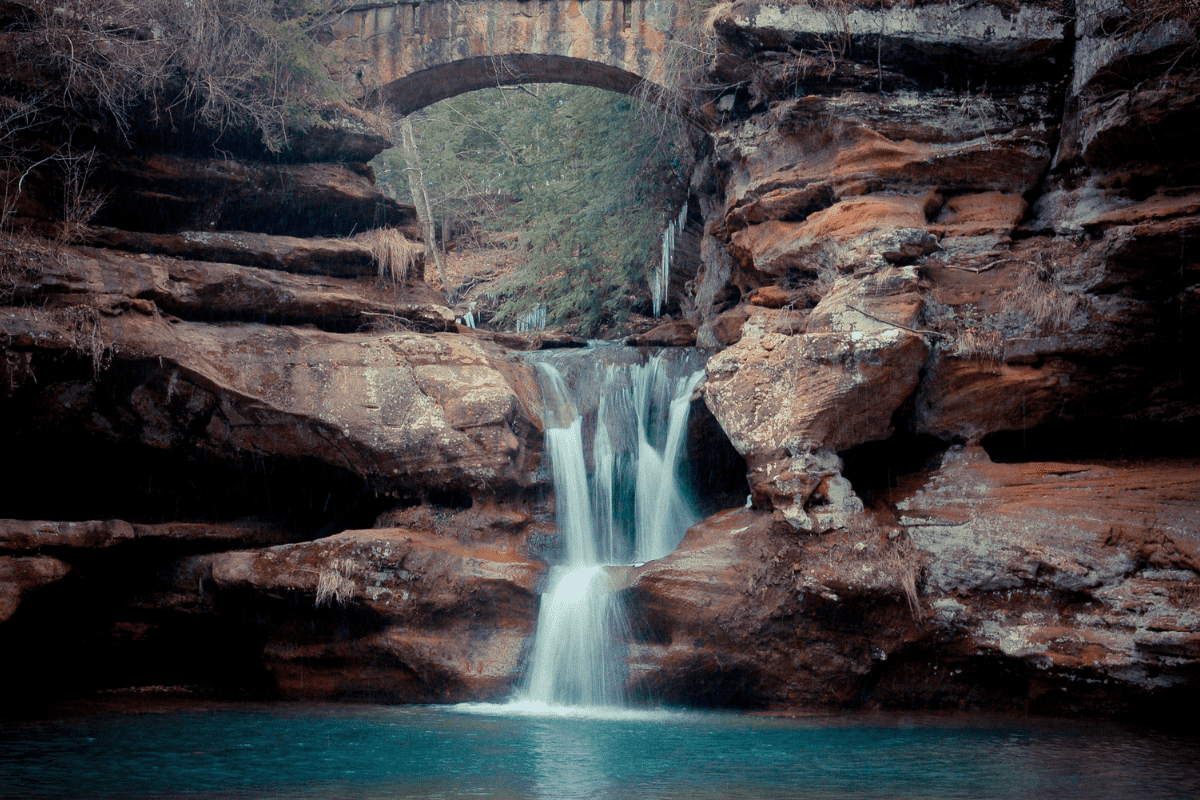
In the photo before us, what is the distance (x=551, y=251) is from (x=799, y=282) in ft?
28.1

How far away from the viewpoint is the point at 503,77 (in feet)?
42.3

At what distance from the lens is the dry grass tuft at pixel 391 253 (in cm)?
1109

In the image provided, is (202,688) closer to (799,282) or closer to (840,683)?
(840,683)

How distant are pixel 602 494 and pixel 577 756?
417 centimetres

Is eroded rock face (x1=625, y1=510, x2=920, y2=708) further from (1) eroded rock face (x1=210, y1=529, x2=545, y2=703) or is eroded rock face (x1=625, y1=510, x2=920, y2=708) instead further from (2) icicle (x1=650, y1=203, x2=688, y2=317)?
(2) icicle (x1=650, y1=203, x2=688, y2=317)

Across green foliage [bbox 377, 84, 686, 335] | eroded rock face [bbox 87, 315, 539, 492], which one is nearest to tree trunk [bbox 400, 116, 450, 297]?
green foliage [bbox 377, 84, 686, 335]

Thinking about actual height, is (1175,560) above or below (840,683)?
above

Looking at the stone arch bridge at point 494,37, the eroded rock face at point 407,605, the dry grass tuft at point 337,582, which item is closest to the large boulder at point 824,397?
the eroded rock face at point 407,605

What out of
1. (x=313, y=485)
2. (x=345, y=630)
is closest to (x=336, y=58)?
(x=313, y=485)

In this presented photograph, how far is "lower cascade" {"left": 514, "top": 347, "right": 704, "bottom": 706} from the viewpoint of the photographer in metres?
8.04

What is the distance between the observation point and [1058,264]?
841 cm

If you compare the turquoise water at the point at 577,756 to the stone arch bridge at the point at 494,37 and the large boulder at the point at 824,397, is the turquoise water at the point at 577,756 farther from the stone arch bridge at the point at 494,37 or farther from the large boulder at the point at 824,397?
the stone arch bridge at the point at 494,37

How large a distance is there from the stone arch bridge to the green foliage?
1398 millimetres

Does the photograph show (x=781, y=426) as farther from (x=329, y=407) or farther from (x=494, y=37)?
(x=494, y=37)
